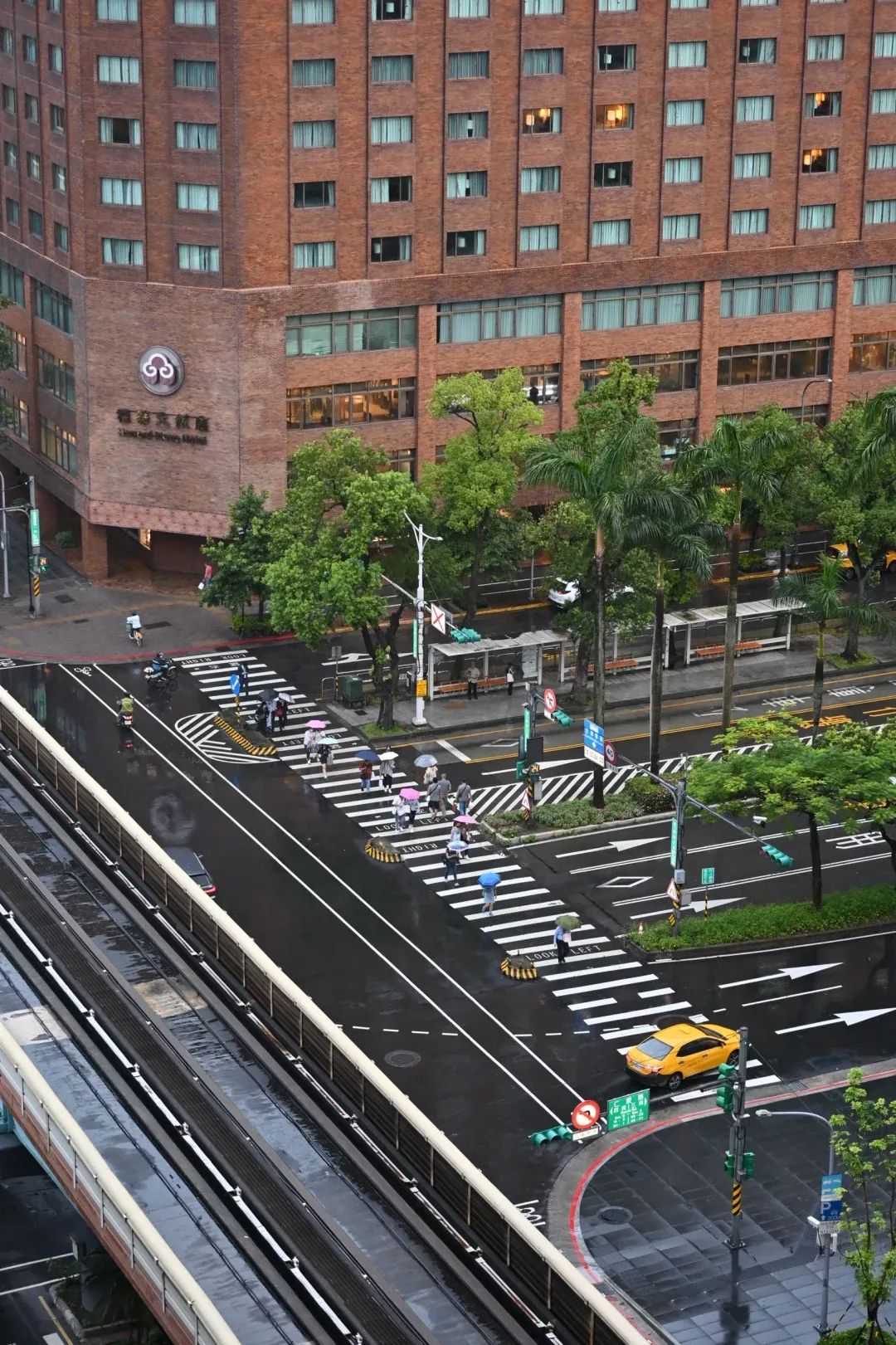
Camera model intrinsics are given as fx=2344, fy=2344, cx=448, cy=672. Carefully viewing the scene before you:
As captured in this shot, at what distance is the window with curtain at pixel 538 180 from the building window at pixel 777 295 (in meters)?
11.0

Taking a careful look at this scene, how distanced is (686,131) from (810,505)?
2153 centimetres

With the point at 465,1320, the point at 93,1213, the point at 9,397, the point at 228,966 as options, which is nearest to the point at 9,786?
the point at 228,966

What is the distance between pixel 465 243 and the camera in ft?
365

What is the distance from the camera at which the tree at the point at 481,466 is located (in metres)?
98.2

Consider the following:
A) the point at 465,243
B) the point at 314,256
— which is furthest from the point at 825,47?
the point at 314,256

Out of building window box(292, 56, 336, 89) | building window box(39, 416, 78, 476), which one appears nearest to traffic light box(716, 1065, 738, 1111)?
building window box(292, 56, 336, 89)

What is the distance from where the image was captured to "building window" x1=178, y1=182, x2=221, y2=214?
4163 inches

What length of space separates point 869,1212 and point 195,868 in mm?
28398

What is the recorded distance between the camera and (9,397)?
12175 centimetres

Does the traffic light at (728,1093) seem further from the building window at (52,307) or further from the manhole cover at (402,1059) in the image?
the building window at (52,307)

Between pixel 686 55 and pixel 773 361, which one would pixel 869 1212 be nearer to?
pixel 773 361

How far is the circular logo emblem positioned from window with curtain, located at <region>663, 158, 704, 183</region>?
26.1 meters

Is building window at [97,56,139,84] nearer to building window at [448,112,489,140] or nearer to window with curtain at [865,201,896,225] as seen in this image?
building window at [448,112,489,140]

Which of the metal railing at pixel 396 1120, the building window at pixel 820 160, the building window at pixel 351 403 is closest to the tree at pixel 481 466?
the building window at pixel 351 403
